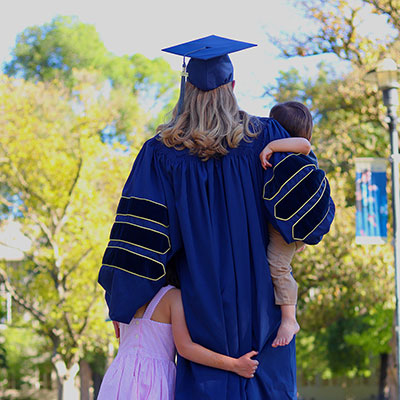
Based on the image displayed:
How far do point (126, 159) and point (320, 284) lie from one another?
5569 millimetres

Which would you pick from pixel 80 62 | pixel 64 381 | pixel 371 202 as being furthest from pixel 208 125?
pixel 80 62

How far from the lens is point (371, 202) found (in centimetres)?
1007

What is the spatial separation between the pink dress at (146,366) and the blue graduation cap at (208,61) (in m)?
0.77

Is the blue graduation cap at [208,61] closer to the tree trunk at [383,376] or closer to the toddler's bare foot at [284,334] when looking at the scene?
the toddler's bare foot at [284,334]

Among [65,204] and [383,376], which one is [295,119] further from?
[383,376]

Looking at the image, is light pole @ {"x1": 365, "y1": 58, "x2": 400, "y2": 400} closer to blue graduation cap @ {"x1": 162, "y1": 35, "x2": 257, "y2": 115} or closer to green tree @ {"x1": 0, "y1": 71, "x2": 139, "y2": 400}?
blue graduation cap @ {"x1": 162, "y1": 35, "x2": 257, "y2": 115}

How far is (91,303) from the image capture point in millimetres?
16328

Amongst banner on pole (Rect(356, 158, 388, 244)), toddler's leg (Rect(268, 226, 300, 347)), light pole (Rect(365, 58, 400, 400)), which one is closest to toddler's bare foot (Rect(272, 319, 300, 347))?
toddler's leg (Rect(268, 226, 300, 347))

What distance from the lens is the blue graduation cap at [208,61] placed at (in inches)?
102

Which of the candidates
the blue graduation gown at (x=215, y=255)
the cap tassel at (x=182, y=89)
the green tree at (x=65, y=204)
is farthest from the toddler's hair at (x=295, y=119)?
the green tree at (x=65, y=204)

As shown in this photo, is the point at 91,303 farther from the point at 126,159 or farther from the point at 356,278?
the point at 356,278

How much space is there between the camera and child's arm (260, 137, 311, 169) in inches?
96.6

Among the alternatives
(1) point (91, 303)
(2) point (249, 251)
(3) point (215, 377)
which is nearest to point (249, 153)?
(2) point (249, 251)

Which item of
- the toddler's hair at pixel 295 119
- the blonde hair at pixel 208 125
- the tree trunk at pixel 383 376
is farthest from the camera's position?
the tree trunk at pixel 383 376
